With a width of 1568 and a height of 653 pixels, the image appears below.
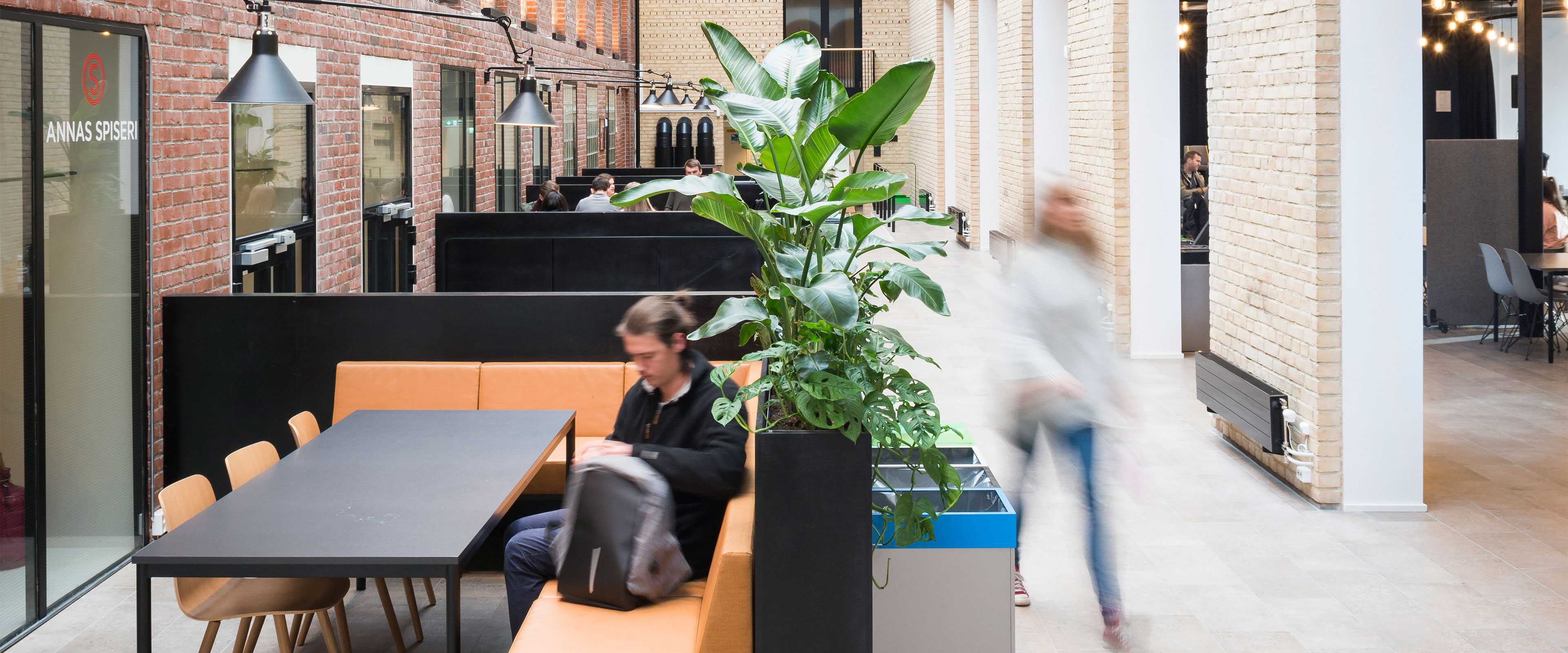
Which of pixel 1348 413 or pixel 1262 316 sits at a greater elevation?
pixel 1262 316

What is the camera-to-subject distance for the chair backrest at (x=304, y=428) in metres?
4.33

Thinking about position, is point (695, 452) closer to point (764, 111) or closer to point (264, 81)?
point (764, 111)

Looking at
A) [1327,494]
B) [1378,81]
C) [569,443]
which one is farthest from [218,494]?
[1378,81]

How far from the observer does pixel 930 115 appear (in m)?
21.8

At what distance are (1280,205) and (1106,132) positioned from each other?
3.53 m

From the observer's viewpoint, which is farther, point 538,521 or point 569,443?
point 569,443

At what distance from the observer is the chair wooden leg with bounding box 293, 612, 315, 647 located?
13.2ft

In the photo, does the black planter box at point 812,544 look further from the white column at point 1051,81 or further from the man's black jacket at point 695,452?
the white column at point 1051,81

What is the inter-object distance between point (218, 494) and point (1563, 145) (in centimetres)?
1793

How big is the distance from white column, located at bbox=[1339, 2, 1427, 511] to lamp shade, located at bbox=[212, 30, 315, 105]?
163 inches

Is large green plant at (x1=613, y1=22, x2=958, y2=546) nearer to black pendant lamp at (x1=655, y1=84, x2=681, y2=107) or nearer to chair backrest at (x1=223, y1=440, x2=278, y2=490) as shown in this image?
chair backrest at (x1=223, y1=440, x2=278, y2=490)

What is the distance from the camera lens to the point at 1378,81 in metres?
5.24

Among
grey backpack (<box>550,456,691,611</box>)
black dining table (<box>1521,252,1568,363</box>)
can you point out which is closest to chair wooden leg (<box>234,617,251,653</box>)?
grey backpack (<box>550,456,691,611</box>)

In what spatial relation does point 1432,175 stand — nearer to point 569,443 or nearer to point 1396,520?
point 1396,520
